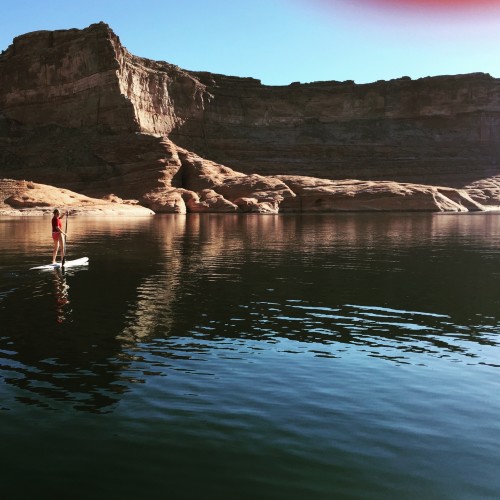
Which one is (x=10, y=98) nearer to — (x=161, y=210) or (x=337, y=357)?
(x=161, y=210)

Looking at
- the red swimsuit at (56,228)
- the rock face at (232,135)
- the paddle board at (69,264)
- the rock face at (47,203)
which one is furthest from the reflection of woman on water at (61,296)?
the rock face at (232,135)

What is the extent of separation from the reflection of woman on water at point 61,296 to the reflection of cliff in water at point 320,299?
192cm

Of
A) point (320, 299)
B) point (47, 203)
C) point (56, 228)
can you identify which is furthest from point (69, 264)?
point (47, 203)

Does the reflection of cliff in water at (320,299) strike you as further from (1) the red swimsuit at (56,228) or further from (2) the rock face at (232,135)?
(2) the rock face at (232,135)

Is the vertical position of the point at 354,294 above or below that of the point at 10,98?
below

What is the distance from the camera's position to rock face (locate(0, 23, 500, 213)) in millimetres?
107500

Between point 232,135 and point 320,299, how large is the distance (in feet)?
407

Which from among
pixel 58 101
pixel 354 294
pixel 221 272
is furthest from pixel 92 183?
pixel 354 294

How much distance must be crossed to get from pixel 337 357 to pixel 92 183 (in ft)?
321

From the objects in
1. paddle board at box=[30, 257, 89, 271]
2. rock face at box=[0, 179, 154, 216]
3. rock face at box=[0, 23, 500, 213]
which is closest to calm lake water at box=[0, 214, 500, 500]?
paddle board at box=[30, 257, 89, 271]

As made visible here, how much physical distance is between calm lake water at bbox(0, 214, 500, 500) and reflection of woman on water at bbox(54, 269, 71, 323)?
0.32 ft

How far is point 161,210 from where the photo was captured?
97875 millimetres

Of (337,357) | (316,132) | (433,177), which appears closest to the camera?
(337,357)

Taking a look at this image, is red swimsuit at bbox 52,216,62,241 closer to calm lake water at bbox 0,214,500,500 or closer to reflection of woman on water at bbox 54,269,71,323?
reflection of woman on water at bbox 54,269,71,323
